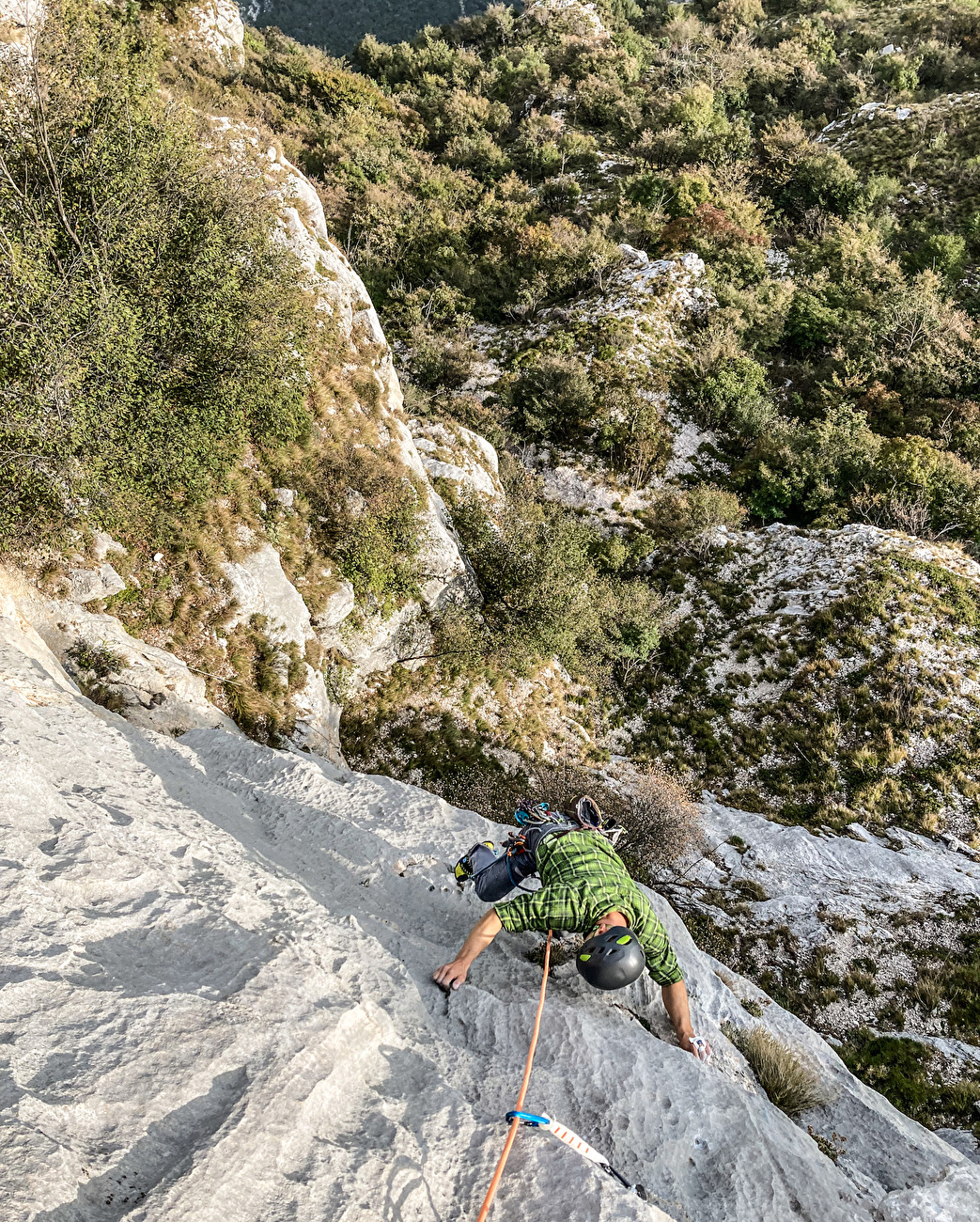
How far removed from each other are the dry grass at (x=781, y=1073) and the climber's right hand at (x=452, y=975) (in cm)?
368

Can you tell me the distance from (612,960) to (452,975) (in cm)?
162

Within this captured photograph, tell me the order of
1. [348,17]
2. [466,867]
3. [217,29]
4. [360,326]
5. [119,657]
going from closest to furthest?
[466,867]
[119,657]
[360,326]
[217,29]
[348,17]

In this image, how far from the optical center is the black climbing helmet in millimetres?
5016

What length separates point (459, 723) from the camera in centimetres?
1580

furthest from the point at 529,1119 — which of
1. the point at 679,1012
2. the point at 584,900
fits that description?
the point at 679,1012

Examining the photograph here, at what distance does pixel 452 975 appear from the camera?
564 cm

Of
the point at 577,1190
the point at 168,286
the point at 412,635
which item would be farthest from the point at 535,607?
the point at 577,1190

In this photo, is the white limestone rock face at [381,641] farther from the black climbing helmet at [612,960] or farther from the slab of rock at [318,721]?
the black climbing helmet at [612,960]

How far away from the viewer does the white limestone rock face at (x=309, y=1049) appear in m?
3.35

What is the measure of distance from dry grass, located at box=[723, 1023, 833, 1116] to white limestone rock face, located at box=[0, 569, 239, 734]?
9.20 meters

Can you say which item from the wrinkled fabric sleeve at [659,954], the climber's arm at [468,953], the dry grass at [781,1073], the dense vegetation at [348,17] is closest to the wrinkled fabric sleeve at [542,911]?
the climber's arm at [468,953]

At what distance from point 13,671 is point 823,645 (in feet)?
68.1

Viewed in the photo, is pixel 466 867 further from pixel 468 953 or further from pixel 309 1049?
pixel 309 1049

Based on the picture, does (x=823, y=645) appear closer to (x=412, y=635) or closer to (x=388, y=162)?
(x=412, y=635)
